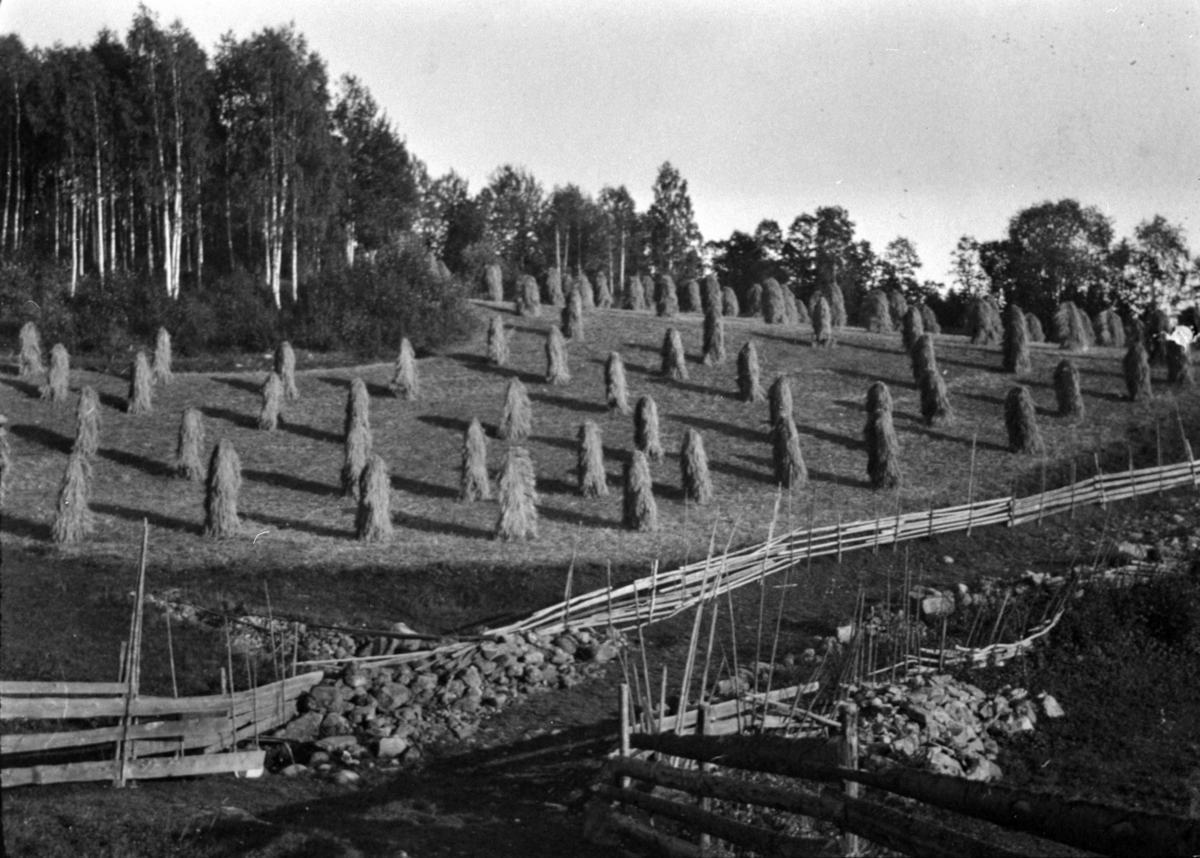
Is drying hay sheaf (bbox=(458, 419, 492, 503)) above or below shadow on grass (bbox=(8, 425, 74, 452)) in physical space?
below

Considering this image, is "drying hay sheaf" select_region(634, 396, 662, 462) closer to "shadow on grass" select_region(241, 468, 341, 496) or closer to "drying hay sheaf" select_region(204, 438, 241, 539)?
"shadow on grass" select_region(241, 468, 341, 496)

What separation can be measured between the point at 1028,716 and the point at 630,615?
611 cm

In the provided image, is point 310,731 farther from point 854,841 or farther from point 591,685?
point 854,841

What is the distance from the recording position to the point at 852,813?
21.3 feet

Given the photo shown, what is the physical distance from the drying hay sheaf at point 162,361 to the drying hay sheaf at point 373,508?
1343cm

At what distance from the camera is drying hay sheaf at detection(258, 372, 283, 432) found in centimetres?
3062

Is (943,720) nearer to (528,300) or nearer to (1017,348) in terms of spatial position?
(1017,348)

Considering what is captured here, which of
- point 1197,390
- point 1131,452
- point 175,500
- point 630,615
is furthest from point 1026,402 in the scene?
point 175,500

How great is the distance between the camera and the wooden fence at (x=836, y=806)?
15.9 feet

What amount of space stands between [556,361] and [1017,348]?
12426 mm

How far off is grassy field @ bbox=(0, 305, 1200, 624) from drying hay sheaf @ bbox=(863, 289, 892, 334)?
5.47 ft

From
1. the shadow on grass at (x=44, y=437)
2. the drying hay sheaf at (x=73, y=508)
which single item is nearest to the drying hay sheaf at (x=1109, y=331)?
the shadow on grass at (x=44, y=437)

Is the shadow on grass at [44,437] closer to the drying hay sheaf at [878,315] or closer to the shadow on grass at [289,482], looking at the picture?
the shadow on grass at [289,482]

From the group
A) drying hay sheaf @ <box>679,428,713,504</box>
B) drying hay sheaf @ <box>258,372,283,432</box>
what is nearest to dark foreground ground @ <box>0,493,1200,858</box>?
drying hay sheaf @ <box>679,428,713,504</box>
